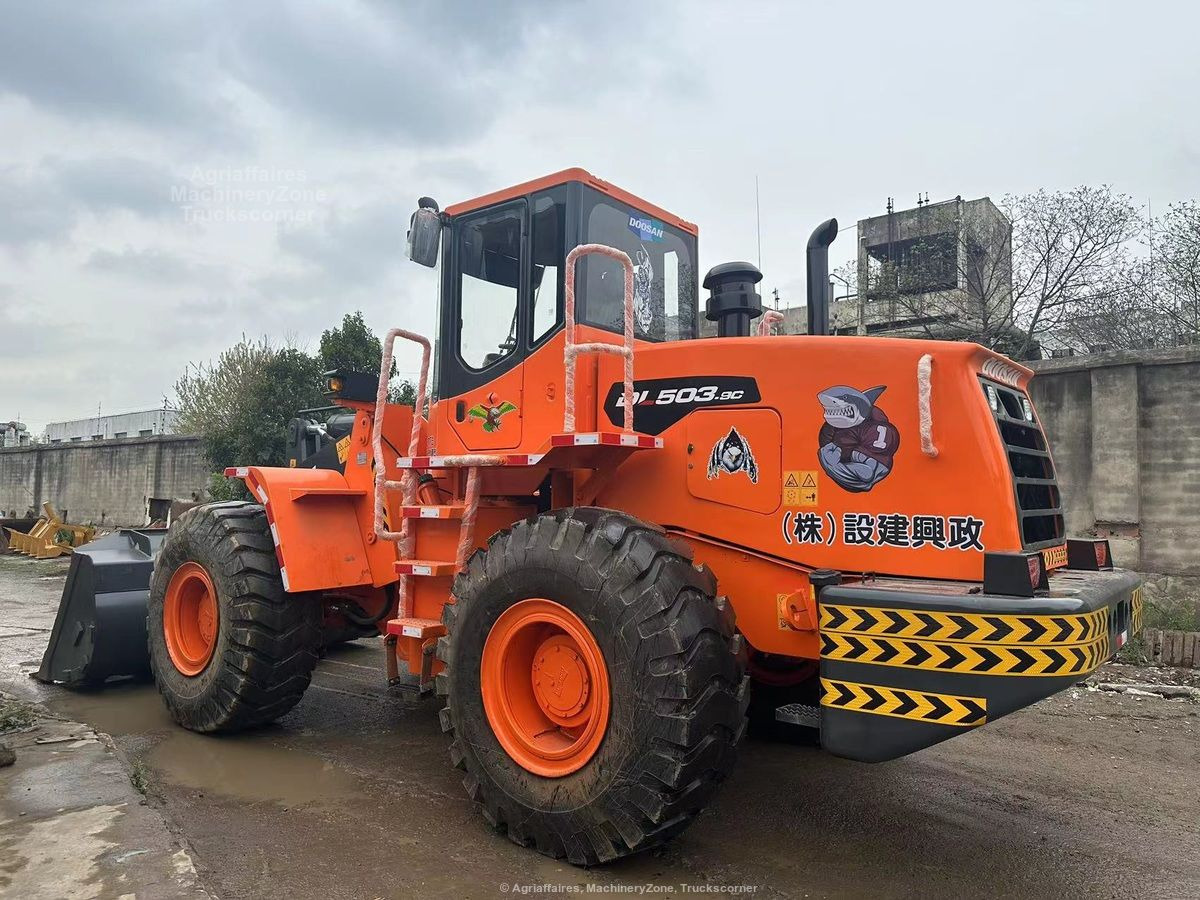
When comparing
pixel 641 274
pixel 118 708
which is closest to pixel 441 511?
pixel 641 274

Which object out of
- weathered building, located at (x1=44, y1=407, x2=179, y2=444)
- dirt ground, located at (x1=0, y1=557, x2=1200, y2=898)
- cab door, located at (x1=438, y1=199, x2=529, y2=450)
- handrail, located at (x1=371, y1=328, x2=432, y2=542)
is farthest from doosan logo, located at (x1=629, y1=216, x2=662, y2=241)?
weathered building, located at (x1=44, y1=407, x2=179, y2=444)

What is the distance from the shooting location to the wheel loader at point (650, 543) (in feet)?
10.3

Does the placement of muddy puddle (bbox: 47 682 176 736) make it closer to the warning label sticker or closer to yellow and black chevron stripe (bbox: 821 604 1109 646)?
the warning label sticker

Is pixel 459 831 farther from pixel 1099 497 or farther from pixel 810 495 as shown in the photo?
pixel 1099 497

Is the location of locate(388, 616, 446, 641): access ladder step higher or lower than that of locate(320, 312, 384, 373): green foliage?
lower

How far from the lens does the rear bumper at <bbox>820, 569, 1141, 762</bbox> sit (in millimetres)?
2871

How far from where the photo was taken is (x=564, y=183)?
4.50m

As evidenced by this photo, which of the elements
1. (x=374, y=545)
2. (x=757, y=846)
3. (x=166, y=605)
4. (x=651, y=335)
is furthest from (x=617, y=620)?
(x=166, y=605)

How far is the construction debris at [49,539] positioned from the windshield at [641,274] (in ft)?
56.0

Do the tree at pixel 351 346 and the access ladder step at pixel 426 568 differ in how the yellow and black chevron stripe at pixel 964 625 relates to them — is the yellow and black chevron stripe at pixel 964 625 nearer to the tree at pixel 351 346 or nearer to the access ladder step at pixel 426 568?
the access ladder step at pixel 426 568

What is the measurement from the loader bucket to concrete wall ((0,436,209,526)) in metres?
14.0

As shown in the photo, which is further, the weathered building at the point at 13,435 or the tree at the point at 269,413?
the weathered building at the point at 13,435

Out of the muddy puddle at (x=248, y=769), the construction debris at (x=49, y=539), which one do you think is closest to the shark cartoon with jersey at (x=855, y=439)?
the muddy puddle at (x=248, y=769)

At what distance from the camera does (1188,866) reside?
364cm
